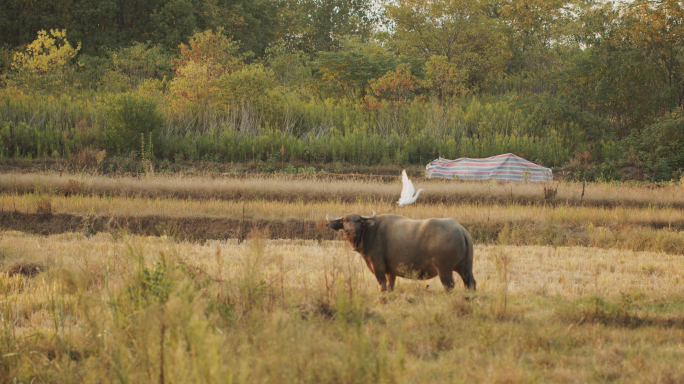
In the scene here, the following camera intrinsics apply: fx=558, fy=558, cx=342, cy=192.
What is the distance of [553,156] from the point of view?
1922 cm

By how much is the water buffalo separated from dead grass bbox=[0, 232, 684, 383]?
24 centimetres

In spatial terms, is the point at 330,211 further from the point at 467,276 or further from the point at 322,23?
the point at 322,23

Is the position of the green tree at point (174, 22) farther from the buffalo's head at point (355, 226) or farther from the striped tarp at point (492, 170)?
the buffalo's head at point (355, 226)

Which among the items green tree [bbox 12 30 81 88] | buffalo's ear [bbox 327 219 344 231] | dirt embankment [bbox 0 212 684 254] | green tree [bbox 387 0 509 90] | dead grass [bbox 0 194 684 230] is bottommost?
dirt embankment [bbox 0 212 684 254]

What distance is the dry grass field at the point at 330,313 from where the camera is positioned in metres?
3.16

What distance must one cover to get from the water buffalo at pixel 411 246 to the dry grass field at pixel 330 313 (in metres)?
0.24

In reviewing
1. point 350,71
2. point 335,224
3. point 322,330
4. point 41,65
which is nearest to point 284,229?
point 335,224

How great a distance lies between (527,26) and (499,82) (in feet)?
22.1

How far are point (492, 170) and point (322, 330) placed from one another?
43.5 ft

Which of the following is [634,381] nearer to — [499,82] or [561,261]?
[561,261]

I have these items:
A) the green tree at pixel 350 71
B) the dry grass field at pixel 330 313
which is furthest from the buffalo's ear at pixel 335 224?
the green tree at pixel 350 71

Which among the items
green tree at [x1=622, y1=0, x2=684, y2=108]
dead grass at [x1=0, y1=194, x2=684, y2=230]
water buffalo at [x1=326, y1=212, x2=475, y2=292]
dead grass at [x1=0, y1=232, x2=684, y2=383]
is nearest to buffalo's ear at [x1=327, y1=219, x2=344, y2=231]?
water buffalo at [x1=326, y1=212, x2=475, y2=292]

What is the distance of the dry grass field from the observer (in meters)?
3.16

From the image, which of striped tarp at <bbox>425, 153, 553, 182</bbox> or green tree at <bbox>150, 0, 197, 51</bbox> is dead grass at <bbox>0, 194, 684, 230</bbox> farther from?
green tree at <bbox>150, 0, 197, 51</bbox>
